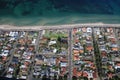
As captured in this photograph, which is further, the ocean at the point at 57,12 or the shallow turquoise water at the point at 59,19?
the ocean at the point at 57,12

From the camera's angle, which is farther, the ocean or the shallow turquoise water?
the ocean

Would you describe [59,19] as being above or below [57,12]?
below

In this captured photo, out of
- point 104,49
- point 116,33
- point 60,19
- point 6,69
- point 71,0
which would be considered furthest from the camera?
point 71,0

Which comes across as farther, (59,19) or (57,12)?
(57,12)

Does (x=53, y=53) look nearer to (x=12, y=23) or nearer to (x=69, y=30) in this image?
(x=69, y=30)

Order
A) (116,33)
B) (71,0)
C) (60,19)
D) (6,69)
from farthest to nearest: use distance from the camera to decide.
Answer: (71,0) < (60,19) < (116,33) < (6,69)

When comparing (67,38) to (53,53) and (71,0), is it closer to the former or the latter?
(53,53)

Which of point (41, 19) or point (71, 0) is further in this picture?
point (71, 0)

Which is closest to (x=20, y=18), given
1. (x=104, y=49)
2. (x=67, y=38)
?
(x=67, y=38)

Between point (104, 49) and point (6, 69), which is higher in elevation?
point (104, 49)

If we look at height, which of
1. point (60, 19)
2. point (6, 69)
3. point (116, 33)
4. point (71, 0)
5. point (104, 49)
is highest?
point (71, 0)

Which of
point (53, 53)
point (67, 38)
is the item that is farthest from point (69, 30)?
point (53, 53)
